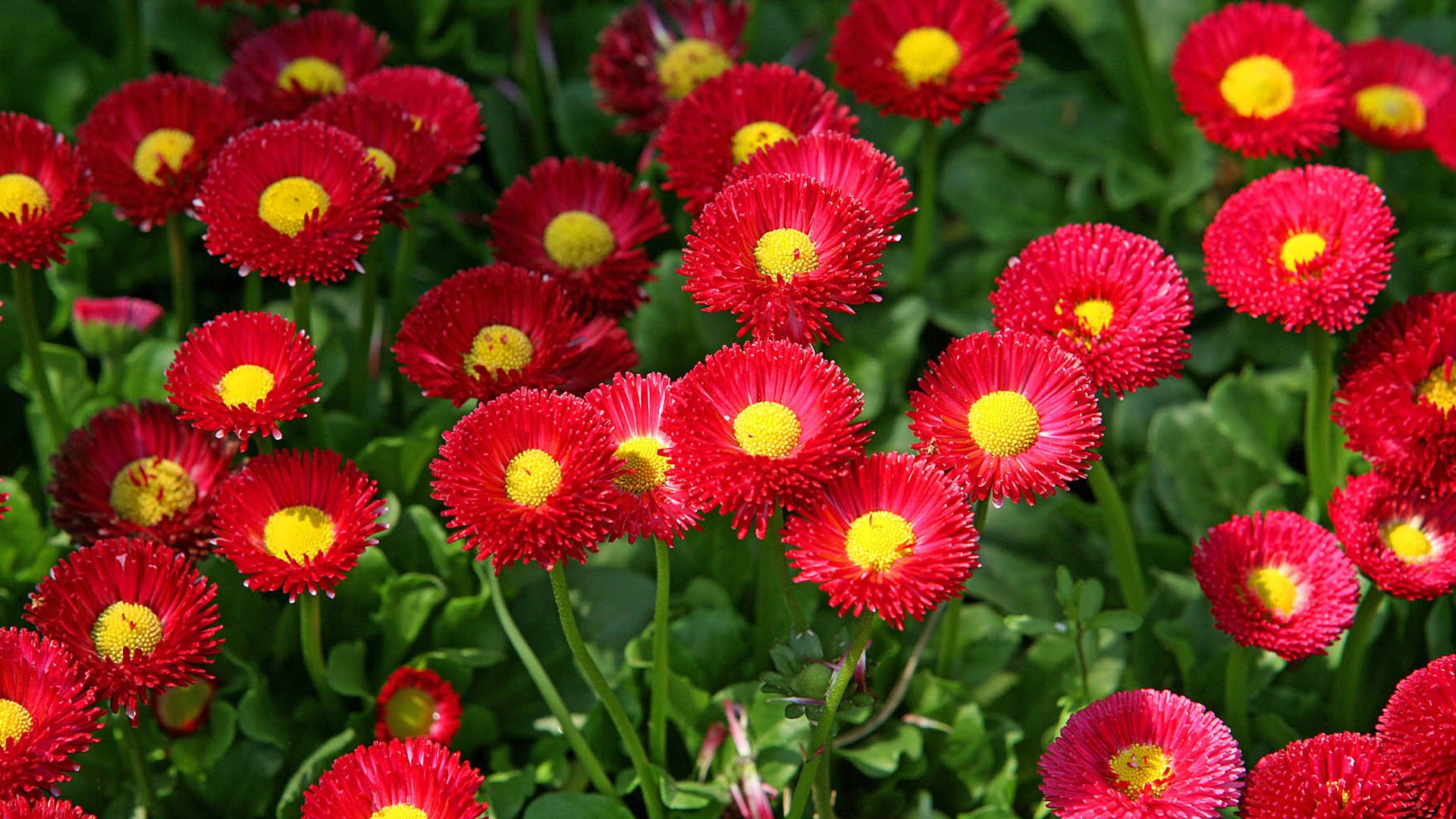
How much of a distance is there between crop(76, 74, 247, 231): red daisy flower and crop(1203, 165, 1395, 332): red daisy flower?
145 centimetres

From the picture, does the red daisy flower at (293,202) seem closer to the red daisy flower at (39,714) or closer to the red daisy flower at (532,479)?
the red daisy flower at (532,479)

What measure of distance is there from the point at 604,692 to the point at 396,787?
11.3 inches

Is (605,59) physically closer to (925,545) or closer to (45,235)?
(45,235)

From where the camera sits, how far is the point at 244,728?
1.88 m

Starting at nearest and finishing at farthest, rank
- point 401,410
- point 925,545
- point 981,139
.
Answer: point 925,545
point 401,410
point 981,139

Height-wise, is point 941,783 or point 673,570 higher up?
point 673,570

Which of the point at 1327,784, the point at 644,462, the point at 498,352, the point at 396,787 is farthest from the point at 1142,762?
the point at 498,352

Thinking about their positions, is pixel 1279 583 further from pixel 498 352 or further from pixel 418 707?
pixel 418 707

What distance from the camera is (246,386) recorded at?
1.68 m

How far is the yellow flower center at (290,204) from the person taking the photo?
176 cm

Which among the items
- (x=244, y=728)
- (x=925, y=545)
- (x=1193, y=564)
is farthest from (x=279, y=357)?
(x=1193, y=564)

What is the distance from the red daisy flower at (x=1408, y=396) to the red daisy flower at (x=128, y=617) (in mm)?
1487

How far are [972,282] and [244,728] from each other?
62.3 inches

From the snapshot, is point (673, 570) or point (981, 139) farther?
point (981, 139)
